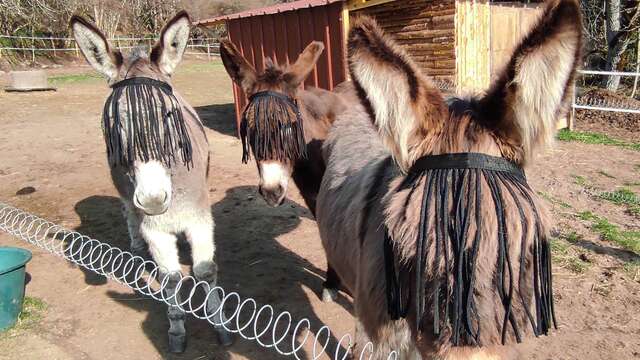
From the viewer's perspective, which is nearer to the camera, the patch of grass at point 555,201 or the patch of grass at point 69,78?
the patch of grass at point 555,201

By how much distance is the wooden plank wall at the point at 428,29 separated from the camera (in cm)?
836

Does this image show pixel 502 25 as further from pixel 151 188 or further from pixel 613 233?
pixel 151 188

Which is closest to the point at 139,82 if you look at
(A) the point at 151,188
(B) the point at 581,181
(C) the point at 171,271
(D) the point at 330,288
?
(A) the point at 151,188

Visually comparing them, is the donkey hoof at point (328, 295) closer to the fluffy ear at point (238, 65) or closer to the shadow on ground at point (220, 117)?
the fluffy ear at point (238, 65)

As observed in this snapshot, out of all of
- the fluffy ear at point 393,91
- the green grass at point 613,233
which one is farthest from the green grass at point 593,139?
the fluffy ear at point 393,91

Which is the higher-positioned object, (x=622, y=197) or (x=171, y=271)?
(x=171, y=271)

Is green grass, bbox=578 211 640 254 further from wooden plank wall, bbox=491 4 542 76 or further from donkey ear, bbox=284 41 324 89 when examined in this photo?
wooden plank wall, bbox=491 4 542 76

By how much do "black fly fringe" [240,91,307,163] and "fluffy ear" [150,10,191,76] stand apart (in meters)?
0.72

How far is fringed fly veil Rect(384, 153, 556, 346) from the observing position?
1226mm

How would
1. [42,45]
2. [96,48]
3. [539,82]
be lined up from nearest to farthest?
[539,82] → [96,48] → [42,45]

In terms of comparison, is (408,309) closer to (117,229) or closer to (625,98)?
(117,229)

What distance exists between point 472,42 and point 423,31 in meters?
0.98

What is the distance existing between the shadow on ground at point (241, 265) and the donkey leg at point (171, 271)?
12 cm

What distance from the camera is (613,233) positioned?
498 cm
